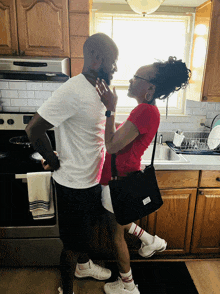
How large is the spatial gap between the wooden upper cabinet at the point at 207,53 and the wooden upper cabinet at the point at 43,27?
115 cm

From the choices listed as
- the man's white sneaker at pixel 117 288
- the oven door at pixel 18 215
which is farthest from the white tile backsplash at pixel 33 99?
the man's white sneaker at pixel 117 288

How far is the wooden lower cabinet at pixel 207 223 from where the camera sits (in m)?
1.87

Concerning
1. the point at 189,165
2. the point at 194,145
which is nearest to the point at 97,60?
the point at 189,165

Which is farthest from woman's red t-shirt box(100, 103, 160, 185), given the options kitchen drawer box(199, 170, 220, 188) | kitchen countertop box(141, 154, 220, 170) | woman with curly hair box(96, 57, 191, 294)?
kitchen drawer box(199, 170, 220, 188)

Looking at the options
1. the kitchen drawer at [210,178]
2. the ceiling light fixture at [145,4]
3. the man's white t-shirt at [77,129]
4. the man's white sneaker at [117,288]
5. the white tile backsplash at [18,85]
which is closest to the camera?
the man's white t-shirt at [77,129]

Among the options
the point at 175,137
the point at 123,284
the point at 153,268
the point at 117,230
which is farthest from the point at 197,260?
the point at 175,137

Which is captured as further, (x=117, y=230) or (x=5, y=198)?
(x=5, y=198)

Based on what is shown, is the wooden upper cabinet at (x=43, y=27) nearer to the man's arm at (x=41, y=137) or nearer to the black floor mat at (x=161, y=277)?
the man's arm at (x=41, y=137)

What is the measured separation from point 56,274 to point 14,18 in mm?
2040

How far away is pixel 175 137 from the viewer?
224 centimetres

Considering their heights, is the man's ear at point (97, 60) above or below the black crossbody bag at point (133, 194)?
above

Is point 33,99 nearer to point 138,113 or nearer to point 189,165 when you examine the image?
point 138,113

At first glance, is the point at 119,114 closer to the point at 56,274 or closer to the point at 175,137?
the point at 175,137

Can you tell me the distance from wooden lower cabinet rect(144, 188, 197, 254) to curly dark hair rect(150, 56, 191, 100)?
35.1 inches
